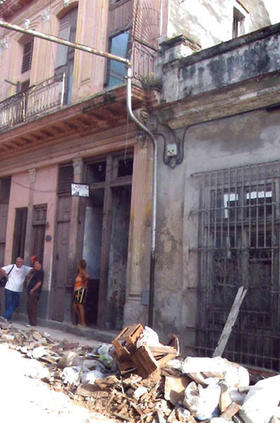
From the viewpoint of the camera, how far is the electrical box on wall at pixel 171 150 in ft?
28.2

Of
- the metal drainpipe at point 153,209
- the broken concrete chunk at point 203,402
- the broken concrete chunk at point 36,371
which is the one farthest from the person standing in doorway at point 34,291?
the broken concrete chunk at point 203,402

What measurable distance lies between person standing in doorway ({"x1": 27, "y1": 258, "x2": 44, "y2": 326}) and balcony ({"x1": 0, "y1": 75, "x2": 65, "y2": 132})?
3.74 meters

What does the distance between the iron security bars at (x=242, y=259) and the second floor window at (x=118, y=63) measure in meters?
3.68

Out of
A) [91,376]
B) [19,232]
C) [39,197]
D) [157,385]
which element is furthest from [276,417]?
[19,232]

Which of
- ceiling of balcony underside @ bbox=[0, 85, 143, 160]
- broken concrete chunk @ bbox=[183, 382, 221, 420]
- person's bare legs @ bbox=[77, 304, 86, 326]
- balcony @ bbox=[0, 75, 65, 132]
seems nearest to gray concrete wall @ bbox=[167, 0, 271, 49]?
ceiling of balcony underside @ bbox=[0, 85, 143, 160]

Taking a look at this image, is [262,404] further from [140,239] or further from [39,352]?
[140,239]

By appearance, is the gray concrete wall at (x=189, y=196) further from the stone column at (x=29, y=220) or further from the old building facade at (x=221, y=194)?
the stone column at (x=29, y=220)

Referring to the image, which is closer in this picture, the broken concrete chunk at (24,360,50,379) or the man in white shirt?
the broken concrete chunk at (24,360,50,379)

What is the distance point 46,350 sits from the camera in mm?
7359

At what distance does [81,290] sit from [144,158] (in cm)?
315

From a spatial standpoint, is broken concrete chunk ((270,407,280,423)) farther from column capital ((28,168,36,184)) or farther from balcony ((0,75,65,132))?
column capital ((28,168,36,184))

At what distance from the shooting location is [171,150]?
28.4ft

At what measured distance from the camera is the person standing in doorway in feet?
36.1

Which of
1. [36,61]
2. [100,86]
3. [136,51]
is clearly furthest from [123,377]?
[36,61]
